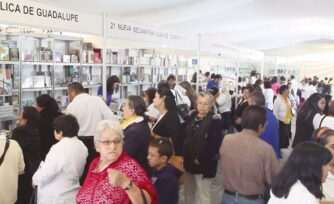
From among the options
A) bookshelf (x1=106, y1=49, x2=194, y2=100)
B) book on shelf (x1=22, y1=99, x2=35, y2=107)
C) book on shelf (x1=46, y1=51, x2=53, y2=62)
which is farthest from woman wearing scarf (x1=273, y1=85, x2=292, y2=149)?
book on shelf (x1=22, y1=99, x2=35, y2=107)

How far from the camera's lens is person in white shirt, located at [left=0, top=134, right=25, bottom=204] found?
2.67 m

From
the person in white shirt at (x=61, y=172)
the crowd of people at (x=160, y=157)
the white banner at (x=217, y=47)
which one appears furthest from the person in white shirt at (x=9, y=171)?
the white banner at (x=217, y=47)

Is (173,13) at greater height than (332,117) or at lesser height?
greater

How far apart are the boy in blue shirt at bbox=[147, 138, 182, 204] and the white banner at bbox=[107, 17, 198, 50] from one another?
2003 mm

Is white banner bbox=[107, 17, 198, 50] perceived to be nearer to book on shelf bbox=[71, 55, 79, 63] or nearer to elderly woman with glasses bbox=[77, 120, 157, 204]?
book on shelf bbox=[71, 55, 79, 63]

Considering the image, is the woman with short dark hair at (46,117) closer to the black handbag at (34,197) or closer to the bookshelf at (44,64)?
the black handbag at (34,197)

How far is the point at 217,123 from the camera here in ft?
9.90

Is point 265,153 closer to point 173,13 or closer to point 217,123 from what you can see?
point 217,123

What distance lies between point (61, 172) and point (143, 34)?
8.40ft

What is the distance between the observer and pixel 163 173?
2162 mm

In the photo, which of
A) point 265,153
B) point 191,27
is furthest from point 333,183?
point 191,27

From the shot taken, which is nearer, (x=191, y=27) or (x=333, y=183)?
(x=333, y=183)

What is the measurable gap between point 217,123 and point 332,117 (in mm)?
1322

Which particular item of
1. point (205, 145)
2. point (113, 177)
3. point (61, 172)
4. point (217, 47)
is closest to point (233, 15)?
point (217, 47)
